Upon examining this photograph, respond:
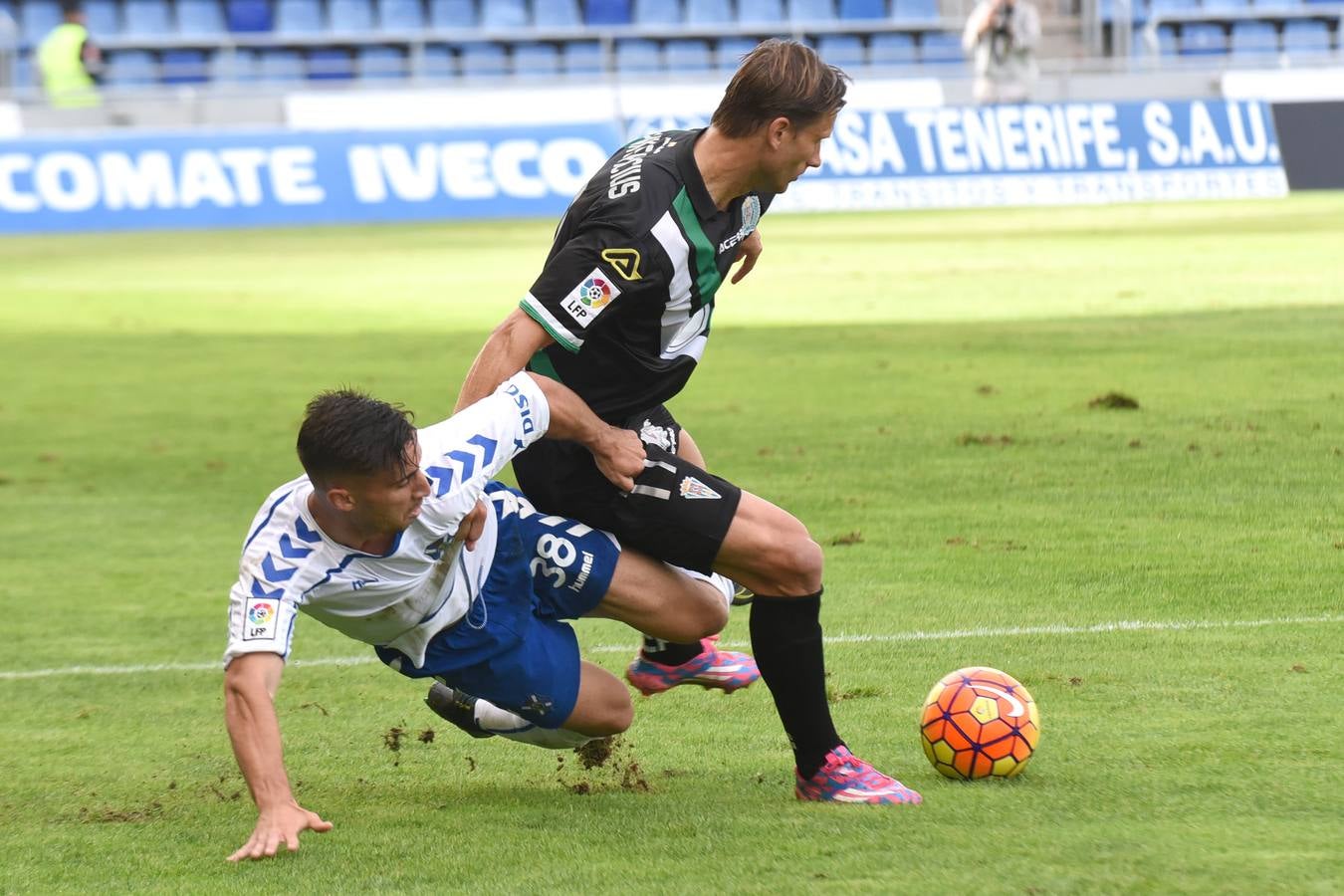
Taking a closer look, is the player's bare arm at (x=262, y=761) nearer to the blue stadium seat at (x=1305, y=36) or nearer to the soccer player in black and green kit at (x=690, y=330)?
the soccer player in black and green kit at (x=690, y=330)

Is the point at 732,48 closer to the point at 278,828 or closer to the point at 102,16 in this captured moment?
the point at 102,16

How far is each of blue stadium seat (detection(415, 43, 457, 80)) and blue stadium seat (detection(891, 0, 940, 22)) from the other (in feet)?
29.5

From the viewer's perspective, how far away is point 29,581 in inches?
345

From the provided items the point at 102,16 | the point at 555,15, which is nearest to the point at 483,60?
the point at 555,15

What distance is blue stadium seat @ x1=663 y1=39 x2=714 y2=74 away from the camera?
116ft

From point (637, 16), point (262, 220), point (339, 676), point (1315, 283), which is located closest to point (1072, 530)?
point (339, 676)

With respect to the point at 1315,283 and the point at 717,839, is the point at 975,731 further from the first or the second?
the point at 1315,283

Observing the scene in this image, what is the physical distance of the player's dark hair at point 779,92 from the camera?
16.3ft

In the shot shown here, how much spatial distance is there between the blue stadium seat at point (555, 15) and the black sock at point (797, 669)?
34.2 meters

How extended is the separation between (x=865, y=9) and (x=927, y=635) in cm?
3291

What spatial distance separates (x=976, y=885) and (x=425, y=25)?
35.8 m

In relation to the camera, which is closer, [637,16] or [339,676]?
[339,676]

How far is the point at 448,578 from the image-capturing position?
4.89m

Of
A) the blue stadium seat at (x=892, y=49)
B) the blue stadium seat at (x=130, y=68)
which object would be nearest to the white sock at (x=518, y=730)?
the blue stadium seat at (x=892, y=49)
